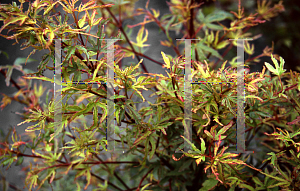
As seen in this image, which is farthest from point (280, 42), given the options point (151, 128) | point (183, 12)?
point (151, 128)

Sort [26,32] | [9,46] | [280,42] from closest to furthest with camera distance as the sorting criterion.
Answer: [26,32]
[9,46]
[280,42]

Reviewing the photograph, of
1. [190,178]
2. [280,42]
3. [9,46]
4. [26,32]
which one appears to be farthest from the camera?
[280,42]

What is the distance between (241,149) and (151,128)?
0.21m

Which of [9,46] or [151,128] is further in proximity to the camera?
[9,46]

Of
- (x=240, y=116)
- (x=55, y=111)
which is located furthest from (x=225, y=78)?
(x=55, y=111)

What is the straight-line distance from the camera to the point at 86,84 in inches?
17.0

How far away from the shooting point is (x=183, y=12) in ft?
2.30

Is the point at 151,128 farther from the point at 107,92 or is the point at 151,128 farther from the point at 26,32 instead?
the point at 26,32

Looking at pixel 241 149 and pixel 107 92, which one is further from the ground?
pixel 107 92

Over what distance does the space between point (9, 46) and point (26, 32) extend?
2.08 ft

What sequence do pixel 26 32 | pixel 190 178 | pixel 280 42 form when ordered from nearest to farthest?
pixel 26 32, pixel 190 178, pixel 280 42

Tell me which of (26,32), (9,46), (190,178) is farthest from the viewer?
(9,46)

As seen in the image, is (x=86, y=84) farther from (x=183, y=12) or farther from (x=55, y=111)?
(x=183, y=12)

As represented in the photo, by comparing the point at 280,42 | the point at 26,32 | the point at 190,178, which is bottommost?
the point at 190,178
